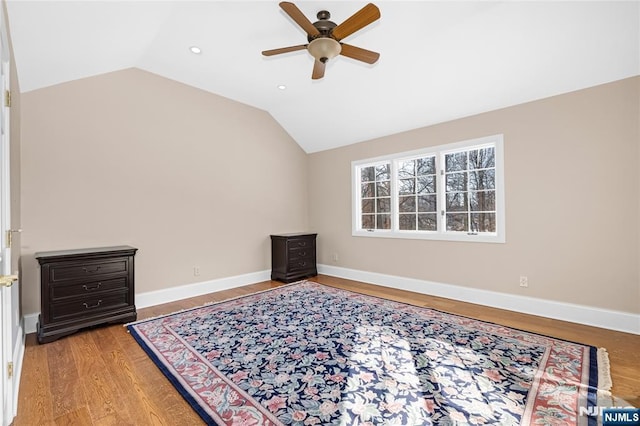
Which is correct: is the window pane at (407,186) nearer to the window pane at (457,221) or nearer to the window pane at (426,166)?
the window pane at (426,166)

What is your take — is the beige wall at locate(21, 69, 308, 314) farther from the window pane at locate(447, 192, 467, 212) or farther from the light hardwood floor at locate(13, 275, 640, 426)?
the window pane at locate(447, 192, 467, 212)

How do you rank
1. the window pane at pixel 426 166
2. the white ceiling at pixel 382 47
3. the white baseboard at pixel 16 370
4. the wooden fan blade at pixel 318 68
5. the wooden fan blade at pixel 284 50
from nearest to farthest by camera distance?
the white baseboard at pixel 16 370 → the white ceiling at pixel 382 47 → the wooden fan blade at pixel 284 50 → the wooden fan blade at pixel 318 68 → the window pane at pixel 426 166

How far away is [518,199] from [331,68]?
9.17ft

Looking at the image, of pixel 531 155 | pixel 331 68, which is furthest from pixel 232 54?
pixel 531 155

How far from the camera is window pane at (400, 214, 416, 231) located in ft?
15.0

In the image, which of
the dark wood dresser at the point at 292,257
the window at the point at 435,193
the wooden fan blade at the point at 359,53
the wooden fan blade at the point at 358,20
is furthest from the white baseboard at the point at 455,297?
the wooden fan blade at the point at 358,20

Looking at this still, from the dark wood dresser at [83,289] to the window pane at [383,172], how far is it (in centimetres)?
369

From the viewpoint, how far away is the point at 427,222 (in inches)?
174

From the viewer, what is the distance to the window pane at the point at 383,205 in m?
4.91

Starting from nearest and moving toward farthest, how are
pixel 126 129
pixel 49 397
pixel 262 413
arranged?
pixel 262 413 → pixel 49 397 → pixel 126 129

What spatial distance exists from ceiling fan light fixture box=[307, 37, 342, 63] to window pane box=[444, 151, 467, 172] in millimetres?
2331

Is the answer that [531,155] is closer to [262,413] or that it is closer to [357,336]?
[357,336]

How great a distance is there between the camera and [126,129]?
3.67 metres

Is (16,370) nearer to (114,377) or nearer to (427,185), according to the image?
(114,377)
